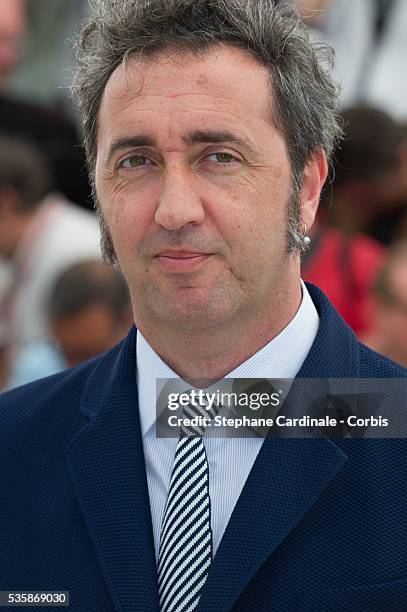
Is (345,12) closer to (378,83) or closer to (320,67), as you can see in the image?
(378,83)

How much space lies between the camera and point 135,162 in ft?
9.28

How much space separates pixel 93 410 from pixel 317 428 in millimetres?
569

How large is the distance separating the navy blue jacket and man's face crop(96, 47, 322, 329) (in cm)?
27

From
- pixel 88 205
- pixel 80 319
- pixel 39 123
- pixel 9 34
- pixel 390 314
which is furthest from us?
pixel 9 34

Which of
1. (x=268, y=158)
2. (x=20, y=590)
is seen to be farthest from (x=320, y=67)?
(x=20, y=590)

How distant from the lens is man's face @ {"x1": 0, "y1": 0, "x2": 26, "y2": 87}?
24.3 feet

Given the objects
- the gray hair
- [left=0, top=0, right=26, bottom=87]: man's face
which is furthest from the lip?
[left=0, top=0, right=26, bottom=87]: man's face

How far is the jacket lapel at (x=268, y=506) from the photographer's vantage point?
260 cm

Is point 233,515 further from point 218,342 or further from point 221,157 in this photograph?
point 221,157

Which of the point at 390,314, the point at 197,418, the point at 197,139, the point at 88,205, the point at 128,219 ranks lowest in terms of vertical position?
the point at 197,418

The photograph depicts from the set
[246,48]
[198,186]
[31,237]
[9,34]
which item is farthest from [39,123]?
[198,186]

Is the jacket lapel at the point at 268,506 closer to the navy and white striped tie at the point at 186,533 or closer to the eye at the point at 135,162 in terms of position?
the navy and white striped tie at the point at 186,533

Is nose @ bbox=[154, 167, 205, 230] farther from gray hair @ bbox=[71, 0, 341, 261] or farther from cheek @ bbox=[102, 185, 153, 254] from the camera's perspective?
gray hair @ bbox=[71, 0, 341, 261]

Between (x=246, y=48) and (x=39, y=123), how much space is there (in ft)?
14.8
